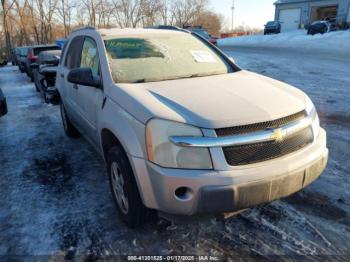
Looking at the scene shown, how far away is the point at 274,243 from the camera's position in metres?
2.85

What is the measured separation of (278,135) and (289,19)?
151ft

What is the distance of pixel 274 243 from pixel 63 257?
176cm

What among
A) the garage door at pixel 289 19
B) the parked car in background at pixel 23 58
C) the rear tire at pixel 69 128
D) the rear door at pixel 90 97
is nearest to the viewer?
the rear door at pixel 90 97

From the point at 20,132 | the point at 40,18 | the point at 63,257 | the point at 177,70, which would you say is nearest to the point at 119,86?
the point at 177,70

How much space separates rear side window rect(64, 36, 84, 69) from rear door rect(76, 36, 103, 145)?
0.64ft

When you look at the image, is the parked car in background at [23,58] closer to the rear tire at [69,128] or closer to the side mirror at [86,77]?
the rear tire at [69,128]

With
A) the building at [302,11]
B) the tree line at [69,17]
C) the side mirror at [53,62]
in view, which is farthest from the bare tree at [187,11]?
the side mirror at [53,62]

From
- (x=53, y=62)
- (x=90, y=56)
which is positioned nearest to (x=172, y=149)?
(x=90, y=56)

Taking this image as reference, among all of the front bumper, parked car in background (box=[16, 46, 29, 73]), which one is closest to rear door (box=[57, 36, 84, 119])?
the front bumper

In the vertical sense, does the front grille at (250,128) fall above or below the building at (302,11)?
below

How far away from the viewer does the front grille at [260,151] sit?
2471mm

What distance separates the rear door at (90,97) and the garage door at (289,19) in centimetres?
4402

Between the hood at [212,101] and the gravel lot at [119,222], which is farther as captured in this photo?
the gravel lot at [119,222]

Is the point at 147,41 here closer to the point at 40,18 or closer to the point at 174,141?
the point at 174,141
